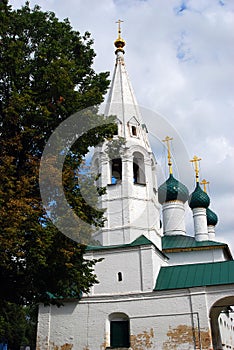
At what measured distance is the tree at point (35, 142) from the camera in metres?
8.51

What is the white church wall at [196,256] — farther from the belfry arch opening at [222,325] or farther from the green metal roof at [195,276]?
the green metal roof at [195,276]

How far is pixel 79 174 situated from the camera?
9.98 meters

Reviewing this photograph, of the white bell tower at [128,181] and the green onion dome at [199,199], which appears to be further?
the green onion dome at [199,199]

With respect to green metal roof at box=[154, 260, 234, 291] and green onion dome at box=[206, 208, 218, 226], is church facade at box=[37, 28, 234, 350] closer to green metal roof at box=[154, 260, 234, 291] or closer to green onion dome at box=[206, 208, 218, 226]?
green metal roof at box=[154, 260, 234, 291]

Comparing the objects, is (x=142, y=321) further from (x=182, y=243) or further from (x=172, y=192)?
(x=172, y=192)

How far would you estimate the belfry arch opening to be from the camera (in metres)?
16.5

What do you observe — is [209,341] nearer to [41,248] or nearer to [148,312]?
[148,312]

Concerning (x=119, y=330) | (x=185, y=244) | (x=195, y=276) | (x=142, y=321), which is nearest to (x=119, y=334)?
(x=119, y=330)

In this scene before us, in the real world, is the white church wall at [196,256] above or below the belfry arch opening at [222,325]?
above

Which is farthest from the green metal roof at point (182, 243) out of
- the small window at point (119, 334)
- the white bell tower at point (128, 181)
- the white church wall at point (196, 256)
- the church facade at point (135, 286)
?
the small window at point (119, 334)

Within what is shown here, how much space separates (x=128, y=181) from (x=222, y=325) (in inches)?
368

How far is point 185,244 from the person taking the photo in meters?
22.2

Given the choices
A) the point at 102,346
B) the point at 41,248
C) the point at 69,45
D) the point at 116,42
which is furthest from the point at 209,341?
the point at 116,42

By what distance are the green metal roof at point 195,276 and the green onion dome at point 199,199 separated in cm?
922
